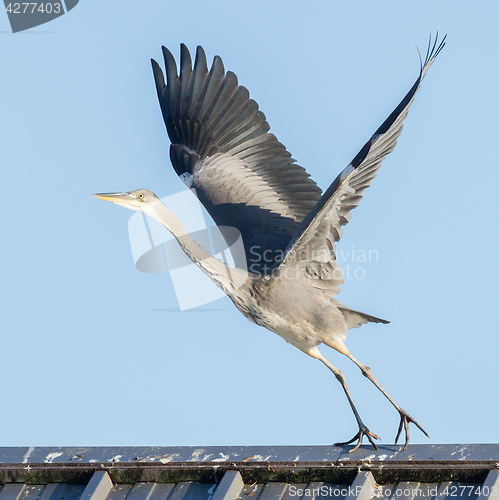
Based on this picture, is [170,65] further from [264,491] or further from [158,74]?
[264,491]

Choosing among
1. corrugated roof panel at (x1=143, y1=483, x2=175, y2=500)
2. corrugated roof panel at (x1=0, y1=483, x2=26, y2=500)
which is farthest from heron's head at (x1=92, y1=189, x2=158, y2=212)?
corrugated roof panel at (x1=143, y1=483, x2=175, y2=500)

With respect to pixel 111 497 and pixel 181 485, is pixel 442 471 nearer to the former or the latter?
pixel 181 485

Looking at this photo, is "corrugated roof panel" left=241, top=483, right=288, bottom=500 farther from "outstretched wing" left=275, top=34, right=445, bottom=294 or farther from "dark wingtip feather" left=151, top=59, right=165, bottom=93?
"dark wingtip feather" left=151, top=59, right=165, bottom=93

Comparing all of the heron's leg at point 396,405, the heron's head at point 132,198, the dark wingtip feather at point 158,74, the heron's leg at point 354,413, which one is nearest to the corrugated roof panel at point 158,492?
the heron's leg at point 354,413

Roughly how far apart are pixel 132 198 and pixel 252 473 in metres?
3.36

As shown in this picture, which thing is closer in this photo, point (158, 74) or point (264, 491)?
point (264, 491)

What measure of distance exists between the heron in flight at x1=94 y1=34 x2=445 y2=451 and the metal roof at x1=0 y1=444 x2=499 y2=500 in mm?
655

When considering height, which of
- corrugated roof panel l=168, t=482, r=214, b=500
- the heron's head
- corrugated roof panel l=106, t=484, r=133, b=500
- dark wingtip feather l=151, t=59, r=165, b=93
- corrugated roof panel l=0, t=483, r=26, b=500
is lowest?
corrugated roof panel l=0, t=483, r=26, b=500

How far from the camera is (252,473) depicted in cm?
455

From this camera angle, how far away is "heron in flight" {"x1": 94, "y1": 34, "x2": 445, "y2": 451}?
6.48 metres

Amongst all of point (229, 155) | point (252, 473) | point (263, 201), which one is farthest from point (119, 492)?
point (229, 155)

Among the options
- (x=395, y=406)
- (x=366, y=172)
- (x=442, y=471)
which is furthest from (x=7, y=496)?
(x=366, y=172)

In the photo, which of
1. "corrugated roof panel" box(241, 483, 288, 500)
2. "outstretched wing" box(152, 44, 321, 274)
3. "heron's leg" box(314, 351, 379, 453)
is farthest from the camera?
"outstretched wing" box(152, 44, 321, 274)

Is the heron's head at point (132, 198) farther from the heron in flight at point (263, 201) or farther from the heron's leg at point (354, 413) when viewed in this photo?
the heron's leg at point (354, 413)
